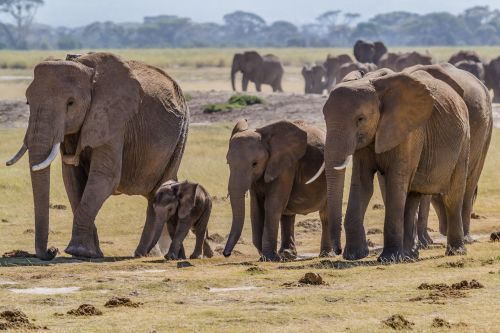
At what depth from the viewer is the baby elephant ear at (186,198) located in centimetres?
1708

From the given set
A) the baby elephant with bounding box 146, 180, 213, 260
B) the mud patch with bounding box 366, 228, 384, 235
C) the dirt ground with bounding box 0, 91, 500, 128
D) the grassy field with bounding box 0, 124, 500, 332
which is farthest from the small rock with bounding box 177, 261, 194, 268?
the dirt ground with bounding box 0, 91, 500, 128

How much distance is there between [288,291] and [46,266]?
3.31 meters

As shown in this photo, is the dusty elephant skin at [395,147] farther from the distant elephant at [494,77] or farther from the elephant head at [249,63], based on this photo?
the elephant head at [249,63]

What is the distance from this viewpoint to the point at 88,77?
52.9 ft

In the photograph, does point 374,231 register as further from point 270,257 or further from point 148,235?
point 270,257

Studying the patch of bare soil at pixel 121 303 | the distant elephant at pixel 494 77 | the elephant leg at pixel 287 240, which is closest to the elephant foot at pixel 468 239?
the elephant leg at pixel 287 240

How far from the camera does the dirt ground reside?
110 feet

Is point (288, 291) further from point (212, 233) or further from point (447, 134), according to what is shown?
point (212, 233)

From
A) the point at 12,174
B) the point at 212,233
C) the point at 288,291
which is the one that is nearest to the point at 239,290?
the point at 288,291

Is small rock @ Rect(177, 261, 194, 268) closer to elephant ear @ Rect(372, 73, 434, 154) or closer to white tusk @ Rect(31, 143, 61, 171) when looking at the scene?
white tusk @ Rect(31, 143, 61, 171)

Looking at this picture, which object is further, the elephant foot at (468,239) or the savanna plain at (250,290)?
the elephant foot at (468,239)

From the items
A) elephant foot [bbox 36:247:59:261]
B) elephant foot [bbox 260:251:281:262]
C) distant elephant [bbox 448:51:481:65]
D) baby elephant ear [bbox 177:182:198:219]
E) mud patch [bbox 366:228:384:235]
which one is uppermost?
baby elephant ear [bbox 177:182:198:219]

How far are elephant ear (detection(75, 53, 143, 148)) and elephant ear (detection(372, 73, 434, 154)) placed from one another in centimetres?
320

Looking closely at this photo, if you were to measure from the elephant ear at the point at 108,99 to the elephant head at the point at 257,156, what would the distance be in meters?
1.32
